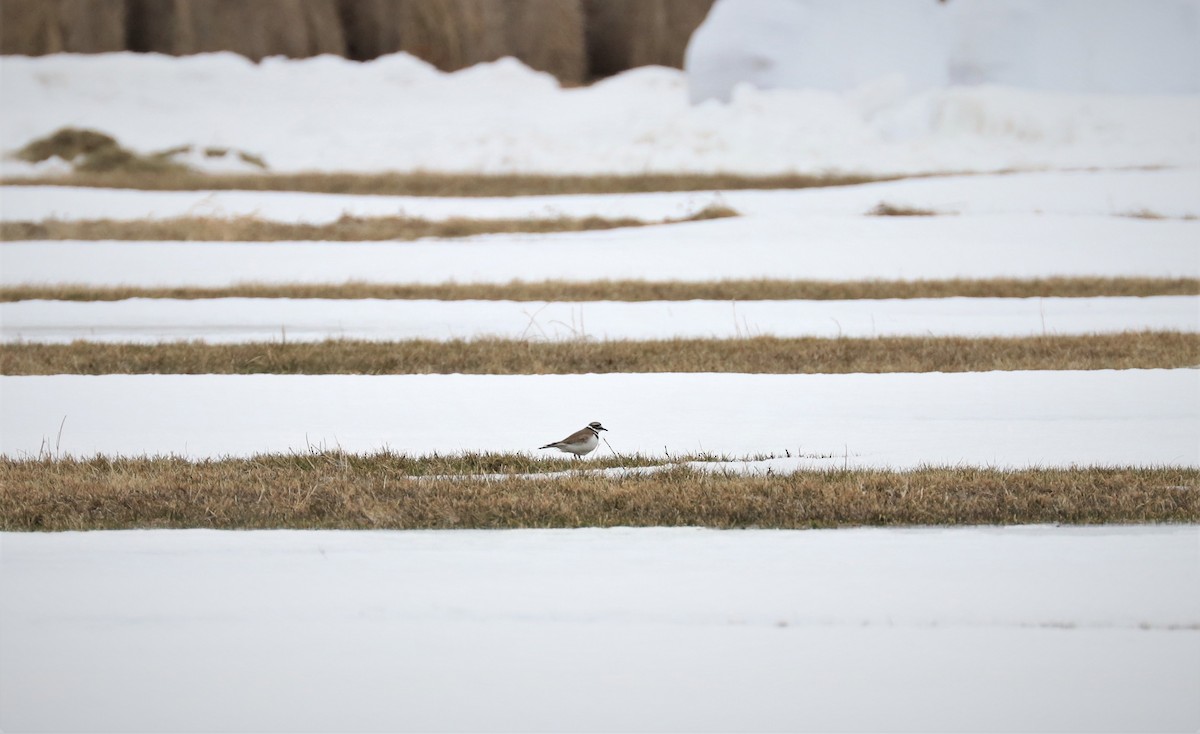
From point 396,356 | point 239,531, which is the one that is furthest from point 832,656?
point 396,356

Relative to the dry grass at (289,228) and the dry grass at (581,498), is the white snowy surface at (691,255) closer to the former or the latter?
the dry grass at (289,228)

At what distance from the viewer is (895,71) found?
103 ft

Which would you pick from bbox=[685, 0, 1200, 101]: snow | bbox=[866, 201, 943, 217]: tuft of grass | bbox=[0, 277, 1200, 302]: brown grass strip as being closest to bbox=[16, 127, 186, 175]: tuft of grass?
bbox=[685, 0, 1200, 101]: snow

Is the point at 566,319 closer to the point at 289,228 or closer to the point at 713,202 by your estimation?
the point at 289,228

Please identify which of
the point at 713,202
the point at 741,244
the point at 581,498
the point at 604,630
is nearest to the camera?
the point at 604,630

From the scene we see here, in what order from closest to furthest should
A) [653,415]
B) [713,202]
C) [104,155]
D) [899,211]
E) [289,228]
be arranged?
[653,415] < [289,228] < [899,211] < [713,202] < [104,155]

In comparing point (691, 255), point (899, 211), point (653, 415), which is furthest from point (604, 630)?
point (899, 211)

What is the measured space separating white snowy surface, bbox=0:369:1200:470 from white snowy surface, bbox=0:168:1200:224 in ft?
42.2

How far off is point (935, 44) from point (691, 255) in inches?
634

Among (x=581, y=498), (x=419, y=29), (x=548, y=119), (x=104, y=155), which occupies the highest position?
(x=419, y=29)

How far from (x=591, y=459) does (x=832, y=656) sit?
10.3 ft

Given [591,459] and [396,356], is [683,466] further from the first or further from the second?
[396,356]

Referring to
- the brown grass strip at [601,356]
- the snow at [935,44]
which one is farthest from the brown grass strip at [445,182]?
the brown grass strip at [601,356]

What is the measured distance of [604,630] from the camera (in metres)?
4.78
